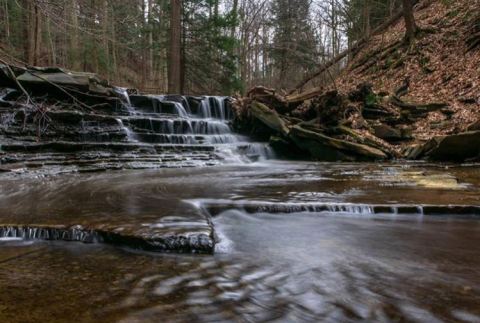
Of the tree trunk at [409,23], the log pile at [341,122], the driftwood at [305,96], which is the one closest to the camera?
the log pile at [341,122]

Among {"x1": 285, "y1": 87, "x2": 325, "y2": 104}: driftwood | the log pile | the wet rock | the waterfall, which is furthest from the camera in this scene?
{"x1": 285, "y1": 87, "x2": 325, "y2": 104}: driftwood

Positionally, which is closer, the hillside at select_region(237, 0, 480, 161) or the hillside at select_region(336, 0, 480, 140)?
the hillside at select_region(237, 0, 480, 161)

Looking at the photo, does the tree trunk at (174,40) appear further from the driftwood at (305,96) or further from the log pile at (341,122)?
the driftwood at (305,96)

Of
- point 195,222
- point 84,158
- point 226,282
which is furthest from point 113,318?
point 84,158

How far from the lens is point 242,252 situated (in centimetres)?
341

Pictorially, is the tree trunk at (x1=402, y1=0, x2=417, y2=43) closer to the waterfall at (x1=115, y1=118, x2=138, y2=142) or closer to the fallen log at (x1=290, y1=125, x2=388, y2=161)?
the fallen log at (x1=290, y1=125, x2=388, y2=161)

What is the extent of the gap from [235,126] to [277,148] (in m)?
2.72

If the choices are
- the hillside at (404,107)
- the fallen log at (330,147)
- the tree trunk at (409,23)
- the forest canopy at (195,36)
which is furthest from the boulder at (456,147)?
the tree trunk at (409,23)

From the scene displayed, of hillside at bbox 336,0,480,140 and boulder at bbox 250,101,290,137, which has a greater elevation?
hillside at bbox 336,0,480,140

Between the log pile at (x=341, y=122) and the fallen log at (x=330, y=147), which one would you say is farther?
the log pile at (x=341, y=122)

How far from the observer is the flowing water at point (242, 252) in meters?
2.28

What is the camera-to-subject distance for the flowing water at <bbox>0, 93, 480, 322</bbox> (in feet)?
7.49

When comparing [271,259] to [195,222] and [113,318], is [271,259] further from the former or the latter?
[113,318]

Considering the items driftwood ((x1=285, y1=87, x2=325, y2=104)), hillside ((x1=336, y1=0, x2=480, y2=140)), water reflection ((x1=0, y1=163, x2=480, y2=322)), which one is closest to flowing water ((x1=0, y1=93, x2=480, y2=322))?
water reflection ((x1=0, y1=163, x2=480, y2=322))
